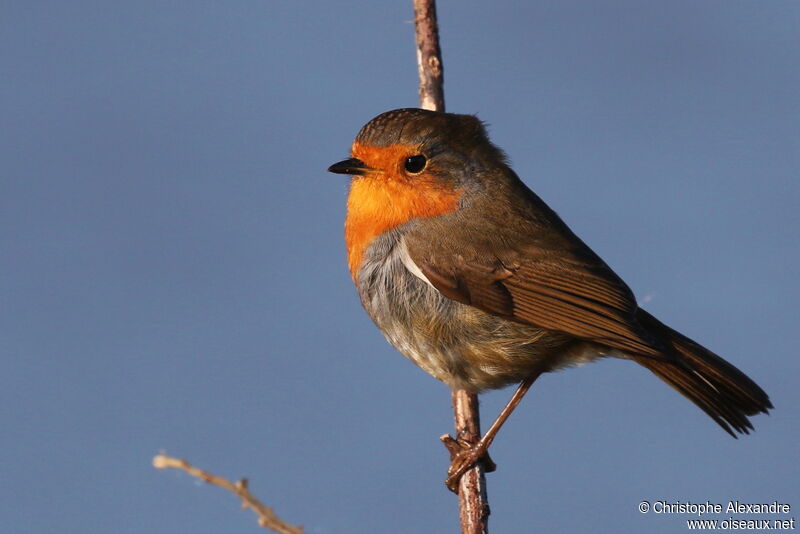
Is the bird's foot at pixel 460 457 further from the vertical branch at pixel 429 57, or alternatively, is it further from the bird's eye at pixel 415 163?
the vertical branch at pixel 429 57

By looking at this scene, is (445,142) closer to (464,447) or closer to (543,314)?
(543,314)

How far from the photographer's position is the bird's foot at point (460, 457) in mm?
2896

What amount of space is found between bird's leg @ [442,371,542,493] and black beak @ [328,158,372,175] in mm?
858

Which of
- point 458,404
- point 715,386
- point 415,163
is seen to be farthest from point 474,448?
point 415,163

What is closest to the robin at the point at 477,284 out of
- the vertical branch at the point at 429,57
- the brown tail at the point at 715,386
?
the brown tail at the point at 715,386

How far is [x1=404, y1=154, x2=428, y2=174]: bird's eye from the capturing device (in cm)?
288

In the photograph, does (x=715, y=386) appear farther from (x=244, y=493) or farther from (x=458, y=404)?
(x=244, y=493)

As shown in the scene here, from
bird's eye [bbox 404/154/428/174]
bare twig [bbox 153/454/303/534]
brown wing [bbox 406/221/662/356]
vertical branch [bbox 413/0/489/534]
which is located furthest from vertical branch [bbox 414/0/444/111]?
bare twig [bbox 153/454/303/534]

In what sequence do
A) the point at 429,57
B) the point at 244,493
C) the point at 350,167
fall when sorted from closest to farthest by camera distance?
the point at 244,493 → the point at 350,167 → the point at 429,57

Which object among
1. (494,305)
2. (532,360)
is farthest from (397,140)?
(532,360)

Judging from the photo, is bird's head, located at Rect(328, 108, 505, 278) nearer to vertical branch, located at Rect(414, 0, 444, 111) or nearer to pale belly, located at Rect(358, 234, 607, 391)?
pale belly, located at Rect(358, 234, 607, 391)

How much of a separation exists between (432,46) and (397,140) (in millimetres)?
677

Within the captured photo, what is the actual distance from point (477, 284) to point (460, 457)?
1.92 feet

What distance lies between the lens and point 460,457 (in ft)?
9.61
